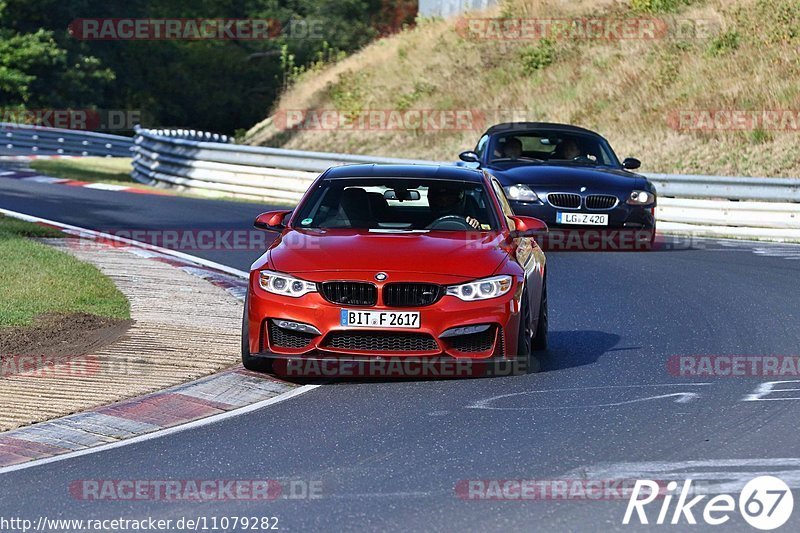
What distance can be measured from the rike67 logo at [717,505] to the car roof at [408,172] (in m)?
4.79

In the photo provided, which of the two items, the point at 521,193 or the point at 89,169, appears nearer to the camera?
the point at 521,193

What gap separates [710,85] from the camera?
3409cm

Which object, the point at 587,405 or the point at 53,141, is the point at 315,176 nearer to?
the point at 587,405

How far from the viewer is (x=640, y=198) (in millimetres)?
18859

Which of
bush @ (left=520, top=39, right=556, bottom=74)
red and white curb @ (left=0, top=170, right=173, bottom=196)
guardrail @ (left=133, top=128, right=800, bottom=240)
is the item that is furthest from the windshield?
bush @ (left=520, top=39, right=556, bottom=74)

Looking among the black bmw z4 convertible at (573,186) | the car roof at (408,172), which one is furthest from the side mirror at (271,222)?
the black bmw z4 convertible at (573,186)

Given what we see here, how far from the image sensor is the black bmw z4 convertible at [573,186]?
1853 centimetres

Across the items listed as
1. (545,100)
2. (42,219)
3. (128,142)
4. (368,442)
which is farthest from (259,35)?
(368,442)

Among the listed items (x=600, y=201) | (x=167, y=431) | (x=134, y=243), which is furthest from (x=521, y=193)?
(x=167, y=431)

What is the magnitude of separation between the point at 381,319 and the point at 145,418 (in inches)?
67.5

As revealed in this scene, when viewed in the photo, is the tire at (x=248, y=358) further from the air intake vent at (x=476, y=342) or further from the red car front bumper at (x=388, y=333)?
the air intake vent at (x=476, y=342)

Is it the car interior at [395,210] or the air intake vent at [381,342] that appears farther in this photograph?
the car interior at [395,210]

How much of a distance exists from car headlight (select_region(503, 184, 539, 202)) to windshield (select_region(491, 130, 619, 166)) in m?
1.25

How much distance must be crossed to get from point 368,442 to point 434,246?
253 centimetres
